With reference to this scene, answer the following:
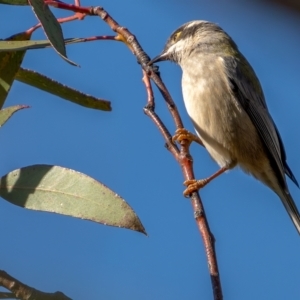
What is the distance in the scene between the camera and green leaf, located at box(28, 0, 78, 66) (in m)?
1.25

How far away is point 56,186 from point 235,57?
207 centimetres

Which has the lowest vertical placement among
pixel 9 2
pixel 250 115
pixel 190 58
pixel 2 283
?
pixel 2 283

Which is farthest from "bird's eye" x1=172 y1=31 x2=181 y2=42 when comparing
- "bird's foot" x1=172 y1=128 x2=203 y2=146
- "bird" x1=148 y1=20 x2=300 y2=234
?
"bird's foot" x1=172 y1=128 x2=203 y2=146

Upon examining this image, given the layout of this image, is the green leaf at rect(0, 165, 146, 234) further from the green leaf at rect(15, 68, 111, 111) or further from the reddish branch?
the green leaf at rect(15, 68, 111, 111)

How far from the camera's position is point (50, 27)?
4.41 ft

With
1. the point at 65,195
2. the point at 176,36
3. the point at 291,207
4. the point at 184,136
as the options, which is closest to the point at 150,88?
the point at 65,195

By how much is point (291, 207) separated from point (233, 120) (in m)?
Result: 0.50

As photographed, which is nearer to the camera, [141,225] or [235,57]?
[141,225]

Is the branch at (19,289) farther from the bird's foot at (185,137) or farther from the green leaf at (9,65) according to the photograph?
the bird's foot at (185,137)

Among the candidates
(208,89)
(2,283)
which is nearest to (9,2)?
(2,283)

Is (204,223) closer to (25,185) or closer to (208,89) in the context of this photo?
(25,185)

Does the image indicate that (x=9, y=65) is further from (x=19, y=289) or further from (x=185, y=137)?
(x=185, y=137)

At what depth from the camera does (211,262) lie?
1019mm

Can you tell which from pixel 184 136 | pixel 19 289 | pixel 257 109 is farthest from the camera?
pixel 257 109
